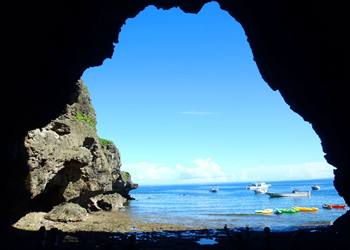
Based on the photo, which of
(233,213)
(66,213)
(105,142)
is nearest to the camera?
(66,213)

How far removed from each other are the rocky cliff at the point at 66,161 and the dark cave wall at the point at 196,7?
9.94 feet

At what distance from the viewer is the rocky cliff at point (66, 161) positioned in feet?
61.8

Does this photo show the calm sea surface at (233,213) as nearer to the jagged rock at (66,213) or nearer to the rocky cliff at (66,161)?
the jagged rock at (66,213)

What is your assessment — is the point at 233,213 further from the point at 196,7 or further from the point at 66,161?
the point at 196,7

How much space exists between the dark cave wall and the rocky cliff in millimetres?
3030

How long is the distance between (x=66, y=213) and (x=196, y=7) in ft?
82.3

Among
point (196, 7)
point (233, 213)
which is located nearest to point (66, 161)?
point (196, 7)

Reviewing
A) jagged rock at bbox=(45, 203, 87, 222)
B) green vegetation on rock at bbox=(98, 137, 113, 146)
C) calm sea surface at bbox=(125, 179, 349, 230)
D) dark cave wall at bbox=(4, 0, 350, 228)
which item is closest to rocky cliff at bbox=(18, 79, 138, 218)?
jagged rock at bbox=(45, 203, 87, 222)

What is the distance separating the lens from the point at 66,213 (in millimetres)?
26250

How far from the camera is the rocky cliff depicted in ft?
61.8

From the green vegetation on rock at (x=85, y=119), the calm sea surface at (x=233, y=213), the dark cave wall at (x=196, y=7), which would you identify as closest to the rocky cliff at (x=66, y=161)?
the green vegetation on rock at (x=85, y=119)

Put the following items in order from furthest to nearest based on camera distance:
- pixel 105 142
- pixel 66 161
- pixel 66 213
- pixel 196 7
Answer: pixel 105 142 < pixel 66 213 < pixel 66 161 < pixel 196 7

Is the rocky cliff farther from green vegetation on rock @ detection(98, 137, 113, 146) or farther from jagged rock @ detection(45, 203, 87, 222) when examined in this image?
green vegetation on rock @ detection(98, 137, 113, 146)

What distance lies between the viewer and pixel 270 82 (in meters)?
20.2
